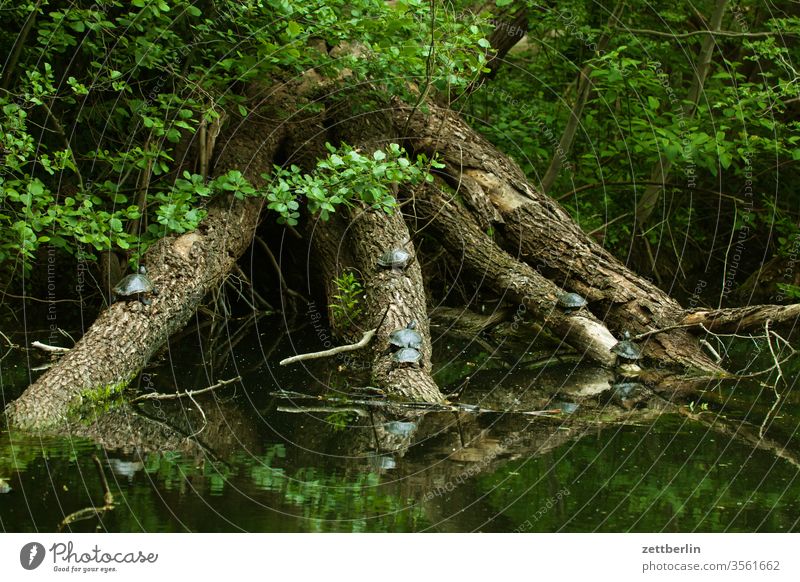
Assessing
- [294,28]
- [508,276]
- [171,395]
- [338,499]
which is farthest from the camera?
[508,276]

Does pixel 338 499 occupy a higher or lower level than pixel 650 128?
lower

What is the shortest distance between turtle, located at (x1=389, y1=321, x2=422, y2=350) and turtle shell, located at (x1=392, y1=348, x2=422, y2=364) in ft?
0.15

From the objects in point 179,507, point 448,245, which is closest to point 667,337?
point 448,245

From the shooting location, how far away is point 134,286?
609cm

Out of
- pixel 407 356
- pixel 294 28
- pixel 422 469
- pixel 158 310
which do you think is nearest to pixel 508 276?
pixel 407 356

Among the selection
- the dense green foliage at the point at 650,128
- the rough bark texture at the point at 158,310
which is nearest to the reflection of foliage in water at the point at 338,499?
the rough bark texture at the point at 158,310

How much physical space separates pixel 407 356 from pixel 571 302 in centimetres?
191

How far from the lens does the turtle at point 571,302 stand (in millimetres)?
7418

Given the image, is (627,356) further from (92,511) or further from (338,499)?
(92,511)

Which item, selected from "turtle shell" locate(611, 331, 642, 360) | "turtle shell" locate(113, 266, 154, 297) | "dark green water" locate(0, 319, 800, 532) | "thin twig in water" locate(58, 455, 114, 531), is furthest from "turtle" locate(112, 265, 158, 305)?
"turtle shell" locate(611, 331, 642, 360)

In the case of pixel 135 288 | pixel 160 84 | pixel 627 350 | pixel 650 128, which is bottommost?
pixel 627 350

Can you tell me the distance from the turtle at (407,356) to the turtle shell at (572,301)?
5.79ft

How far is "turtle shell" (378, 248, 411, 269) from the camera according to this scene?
7199 mm

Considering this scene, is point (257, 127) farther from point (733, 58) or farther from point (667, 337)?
point (733, 58)
